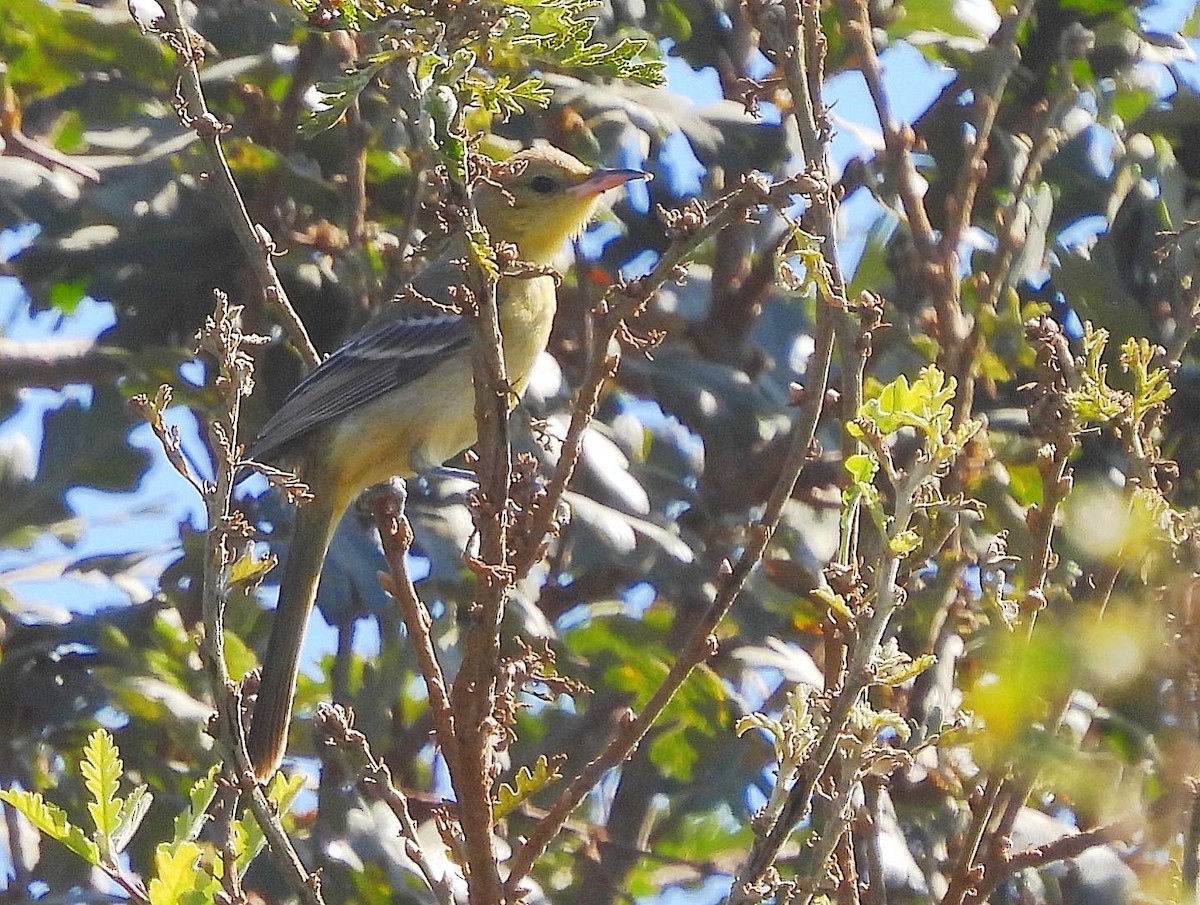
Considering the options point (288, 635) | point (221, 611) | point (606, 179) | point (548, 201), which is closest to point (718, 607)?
point (221, 611)

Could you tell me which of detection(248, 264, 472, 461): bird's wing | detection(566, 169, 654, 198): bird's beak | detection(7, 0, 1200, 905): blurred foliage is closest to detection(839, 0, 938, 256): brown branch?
detection(7, 0, 1200, 905): blurred foliage

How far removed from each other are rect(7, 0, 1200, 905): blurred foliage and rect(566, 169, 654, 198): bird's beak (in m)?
0.04

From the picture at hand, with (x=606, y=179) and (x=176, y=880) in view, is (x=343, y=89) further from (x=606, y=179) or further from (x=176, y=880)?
(x=606, y=179)

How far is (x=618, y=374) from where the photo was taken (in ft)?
13.1

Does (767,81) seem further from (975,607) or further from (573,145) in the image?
(573,145)

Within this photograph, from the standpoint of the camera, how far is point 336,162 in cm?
390

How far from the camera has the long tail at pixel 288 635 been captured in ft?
11.2

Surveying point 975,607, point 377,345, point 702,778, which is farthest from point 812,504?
point 377,345

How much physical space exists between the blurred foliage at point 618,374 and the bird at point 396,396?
0.09 metres

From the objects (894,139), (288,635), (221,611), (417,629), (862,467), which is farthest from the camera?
(288,635)

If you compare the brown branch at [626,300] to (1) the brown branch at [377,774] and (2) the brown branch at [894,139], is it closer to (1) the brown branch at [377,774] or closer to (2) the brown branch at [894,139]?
(1) the brown branch at [377,774]

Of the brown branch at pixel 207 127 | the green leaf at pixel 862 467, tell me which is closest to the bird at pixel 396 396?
the brown branch at pixel 207 127

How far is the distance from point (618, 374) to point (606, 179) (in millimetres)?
437

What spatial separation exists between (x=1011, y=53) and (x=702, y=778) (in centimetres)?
158
